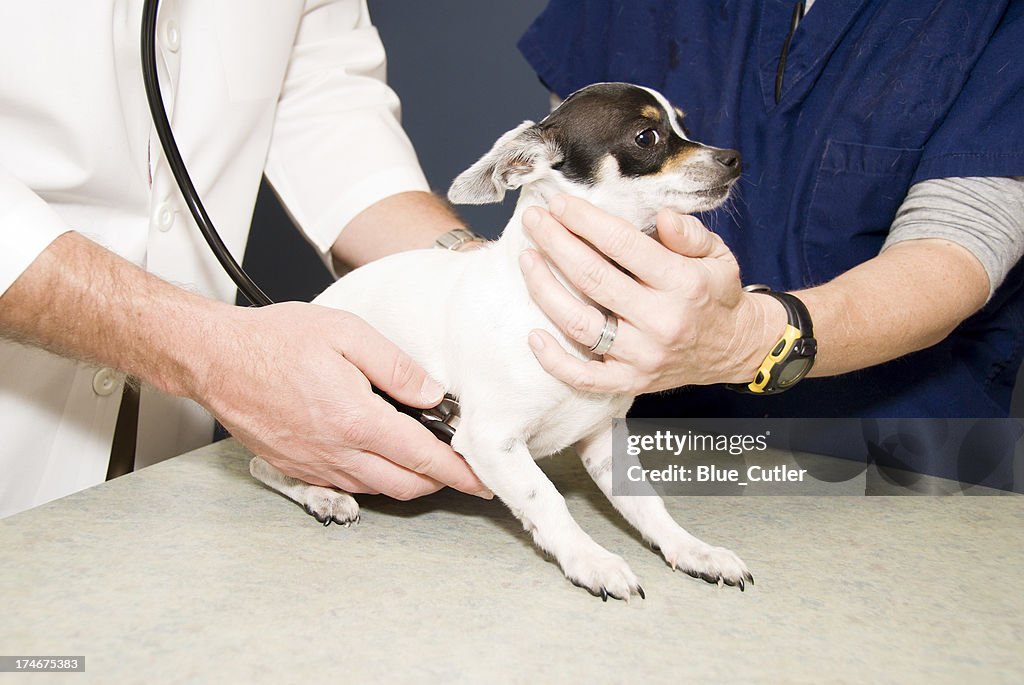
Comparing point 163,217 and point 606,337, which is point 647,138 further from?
point 163,217

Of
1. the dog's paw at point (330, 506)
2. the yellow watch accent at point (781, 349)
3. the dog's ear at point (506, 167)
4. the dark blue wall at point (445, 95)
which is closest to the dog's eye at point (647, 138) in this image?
the dog's ear at point (506, 167)

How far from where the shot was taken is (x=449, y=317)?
117 cm

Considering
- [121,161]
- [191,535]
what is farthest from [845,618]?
[121,161]

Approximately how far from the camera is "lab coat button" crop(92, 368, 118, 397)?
1266mm

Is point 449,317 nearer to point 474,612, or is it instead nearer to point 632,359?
point 632,359

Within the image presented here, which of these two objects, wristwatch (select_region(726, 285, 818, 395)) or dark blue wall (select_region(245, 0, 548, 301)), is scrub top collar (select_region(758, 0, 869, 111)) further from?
dark blue wall (select_region(245, 0, 548, 301))

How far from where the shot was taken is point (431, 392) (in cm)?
116

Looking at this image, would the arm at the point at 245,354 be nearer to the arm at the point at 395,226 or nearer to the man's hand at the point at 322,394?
the man's hand at the point at 322,394

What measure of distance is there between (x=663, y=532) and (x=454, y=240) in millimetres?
670

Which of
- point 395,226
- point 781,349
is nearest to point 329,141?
point 395,226

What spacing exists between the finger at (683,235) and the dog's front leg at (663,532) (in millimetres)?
300

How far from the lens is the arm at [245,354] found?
3.53ft

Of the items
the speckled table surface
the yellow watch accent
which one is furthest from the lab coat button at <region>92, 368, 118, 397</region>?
the yellow watch accent

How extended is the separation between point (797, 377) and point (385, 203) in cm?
83
